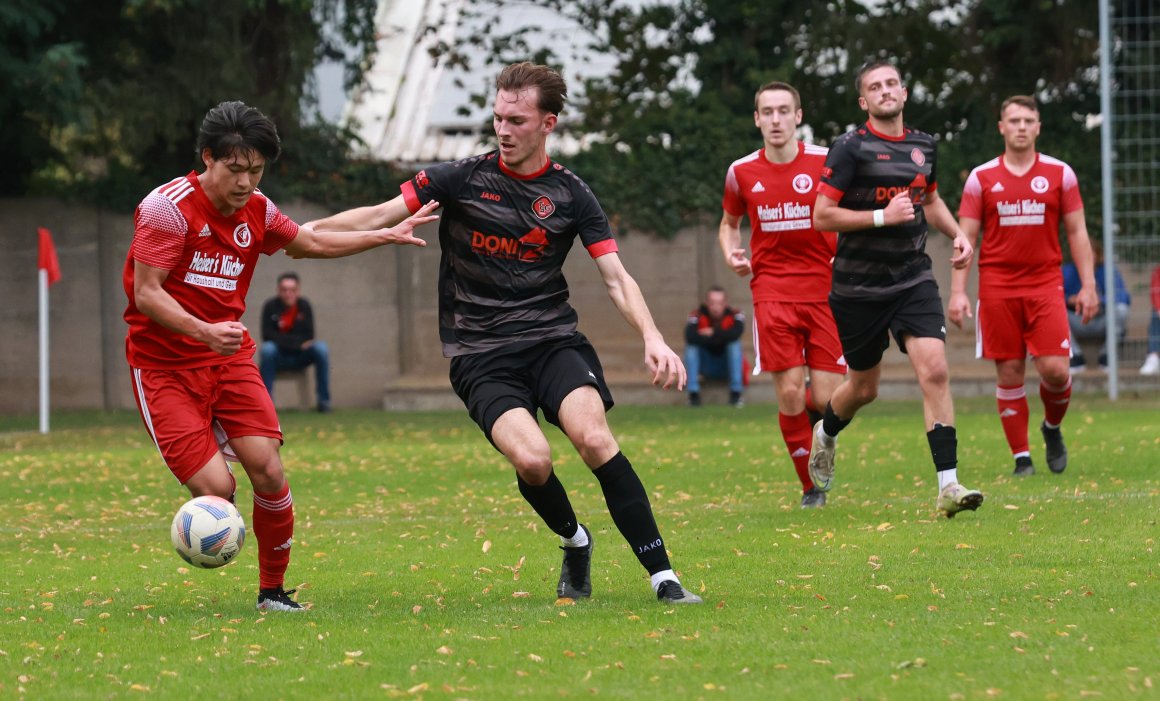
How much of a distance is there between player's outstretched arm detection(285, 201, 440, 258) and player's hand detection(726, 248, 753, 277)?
10.5 feet

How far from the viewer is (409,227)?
6852mm

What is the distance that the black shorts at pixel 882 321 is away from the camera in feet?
30.3

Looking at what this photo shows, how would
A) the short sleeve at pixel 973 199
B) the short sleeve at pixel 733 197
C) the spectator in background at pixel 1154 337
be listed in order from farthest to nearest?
1. the spectator in background at pixel 1154 337
2. the short sleeve at pixel 973 199
3. the short sleeve at pixel 733 197

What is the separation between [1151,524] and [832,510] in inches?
77.1

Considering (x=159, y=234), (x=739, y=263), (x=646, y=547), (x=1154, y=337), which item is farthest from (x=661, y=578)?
(x=1154, y=337)

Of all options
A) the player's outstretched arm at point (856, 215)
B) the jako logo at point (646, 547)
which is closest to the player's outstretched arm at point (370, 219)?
the jako logo at point (646, 547)

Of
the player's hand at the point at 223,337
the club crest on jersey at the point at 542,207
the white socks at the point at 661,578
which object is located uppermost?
the club crest on jersey at the point at 542,207

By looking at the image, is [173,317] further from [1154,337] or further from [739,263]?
[1154,337]

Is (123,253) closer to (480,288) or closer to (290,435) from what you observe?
(290,435)

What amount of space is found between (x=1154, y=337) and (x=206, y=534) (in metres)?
16.4

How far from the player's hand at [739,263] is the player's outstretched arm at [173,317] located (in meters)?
3.98

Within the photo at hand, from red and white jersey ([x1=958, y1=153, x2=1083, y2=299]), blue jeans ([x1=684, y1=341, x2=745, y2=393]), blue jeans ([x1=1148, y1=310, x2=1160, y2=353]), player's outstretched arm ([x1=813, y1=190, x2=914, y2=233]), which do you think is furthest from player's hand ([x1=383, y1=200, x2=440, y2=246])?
blue jeans ([x1=1148, y1=310, x2=1160, y2=353])

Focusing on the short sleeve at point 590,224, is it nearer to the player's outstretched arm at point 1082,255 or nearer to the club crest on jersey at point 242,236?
the club crest on jersey at point 242,236

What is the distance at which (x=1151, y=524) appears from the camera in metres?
8.31
